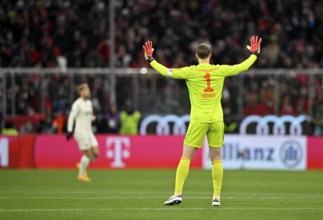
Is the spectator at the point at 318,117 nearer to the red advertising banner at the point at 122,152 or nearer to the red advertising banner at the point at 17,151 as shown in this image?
the red advertising banner at the point at 122,152

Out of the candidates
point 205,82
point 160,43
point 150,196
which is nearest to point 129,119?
point 160,43

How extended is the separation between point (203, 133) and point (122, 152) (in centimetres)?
1459

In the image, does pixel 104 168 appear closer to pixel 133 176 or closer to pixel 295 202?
pixel 133 176

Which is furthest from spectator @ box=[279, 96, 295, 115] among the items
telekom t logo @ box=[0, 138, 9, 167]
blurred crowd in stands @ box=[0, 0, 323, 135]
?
telekom t logo @ box=[0, 138, 9, 167]

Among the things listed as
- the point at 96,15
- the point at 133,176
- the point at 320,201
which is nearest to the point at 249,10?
the point at 96,15

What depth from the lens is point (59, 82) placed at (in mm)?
30281

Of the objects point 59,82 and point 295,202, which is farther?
point 59,82

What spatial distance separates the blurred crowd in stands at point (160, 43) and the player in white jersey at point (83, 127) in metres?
7.60

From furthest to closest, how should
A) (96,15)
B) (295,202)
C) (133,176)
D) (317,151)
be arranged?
1. (96,15)
2. (317,151)
3. (133,176)
4. (295,202)

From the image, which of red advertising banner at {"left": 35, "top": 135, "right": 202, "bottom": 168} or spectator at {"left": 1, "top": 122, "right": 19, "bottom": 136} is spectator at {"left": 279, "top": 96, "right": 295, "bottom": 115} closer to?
red advertising banner at {"left": 35, "top": 135, "right": 202, "bottom": 168}

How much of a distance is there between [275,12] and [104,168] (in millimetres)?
11933

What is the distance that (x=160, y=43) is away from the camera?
3478cm

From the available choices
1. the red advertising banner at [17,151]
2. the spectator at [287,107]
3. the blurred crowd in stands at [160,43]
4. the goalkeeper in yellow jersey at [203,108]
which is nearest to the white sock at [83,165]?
the red advertising banner at [17,151]

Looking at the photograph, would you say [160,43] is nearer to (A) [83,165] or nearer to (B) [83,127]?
(B) [83,127]
